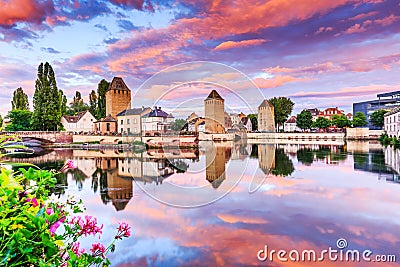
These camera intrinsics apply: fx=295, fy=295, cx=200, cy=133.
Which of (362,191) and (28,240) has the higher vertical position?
(28,240)

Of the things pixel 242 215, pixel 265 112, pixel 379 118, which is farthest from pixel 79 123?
pixel 379 118

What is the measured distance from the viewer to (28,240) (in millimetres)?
1166

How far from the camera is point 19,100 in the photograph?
50.5 meters

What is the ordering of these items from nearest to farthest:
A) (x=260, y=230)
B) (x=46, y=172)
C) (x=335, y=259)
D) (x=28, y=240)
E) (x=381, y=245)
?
(x=28, y=240) < (x=46, y=172) < (x=335, y=259) < (x=381, y=245) < (x=260, y=230)

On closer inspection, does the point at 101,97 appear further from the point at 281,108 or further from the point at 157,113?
the point at 281,108

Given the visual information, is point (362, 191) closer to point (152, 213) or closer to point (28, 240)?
point (152, 213)

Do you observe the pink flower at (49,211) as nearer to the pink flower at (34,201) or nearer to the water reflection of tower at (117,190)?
the pink flower at (34,201)

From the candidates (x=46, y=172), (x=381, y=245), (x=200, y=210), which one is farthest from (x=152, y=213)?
(x=46, y=172)

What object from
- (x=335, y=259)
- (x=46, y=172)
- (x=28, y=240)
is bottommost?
(x=335, y=259)

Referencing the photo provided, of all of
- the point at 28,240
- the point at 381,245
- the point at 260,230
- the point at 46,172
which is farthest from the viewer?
the point at 260,230

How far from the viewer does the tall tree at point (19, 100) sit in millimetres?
50312

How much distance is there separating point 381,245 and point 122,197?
693 centimetres

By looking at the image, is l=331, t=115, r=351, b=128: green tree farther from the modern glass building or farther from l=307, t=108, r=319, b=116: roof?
l=307, t=108, r=319, b=116: roof

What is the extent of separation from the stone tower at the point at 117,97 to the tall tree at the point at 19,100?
14065mm
